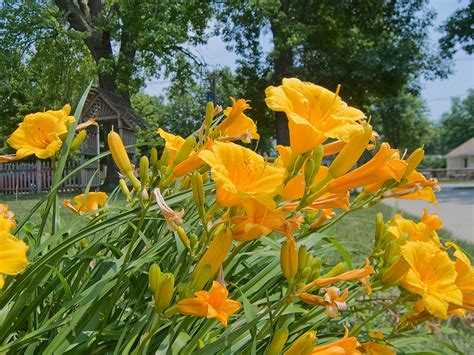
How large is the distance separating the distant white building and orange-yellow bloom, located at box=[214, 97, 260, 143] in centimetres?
5177

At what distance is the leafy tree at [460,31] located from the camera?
13.4 metres

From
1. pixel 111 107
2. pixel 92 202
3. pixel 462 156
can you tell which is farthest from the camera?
pixel 462 156

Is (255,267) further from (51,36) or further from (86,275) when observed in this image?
(51,36)

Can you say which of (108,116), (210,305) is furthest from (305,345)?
(108,116)

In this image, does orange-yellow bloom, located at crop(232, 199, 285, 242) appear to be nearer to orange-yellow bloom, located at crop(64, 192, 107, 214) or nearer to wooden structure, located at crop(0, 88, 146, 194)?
orange-yellow bloom, located at crop(64, 192, 107, 214)

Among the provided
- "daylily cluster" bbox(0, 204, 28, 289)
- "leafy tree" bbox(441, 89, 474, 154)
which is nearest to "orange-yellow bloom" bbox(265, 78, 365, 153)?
"daylily cluster" bbox(0, 204, 28, 289)

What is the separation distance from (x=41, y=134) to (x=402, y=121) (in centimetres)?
3302

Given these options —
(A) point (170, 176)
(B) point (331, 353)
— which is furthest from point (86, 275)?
(B) point (331, 353)

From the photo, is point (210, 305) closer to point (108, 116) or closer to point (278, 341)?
point (278, 341)

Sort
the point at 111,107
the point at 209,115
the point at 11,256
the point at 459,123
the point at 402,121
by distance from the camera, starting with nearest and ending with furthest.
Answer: the point at 11,256
the point at 209,115
the point at 111,107
the point at 402,121
the point at 459,123

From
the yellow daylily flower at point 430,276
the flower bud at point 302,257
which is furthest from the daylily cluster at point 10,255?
the yellow daylily flower at point 430,276

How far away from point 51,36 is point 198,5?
13.2 feet

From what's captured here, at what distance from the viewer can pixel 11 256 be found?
0.52 meters

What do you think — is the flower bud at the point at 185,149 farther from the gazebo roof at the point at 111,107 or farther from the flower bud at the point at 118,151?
the gazebo roof at the point at 111,107
